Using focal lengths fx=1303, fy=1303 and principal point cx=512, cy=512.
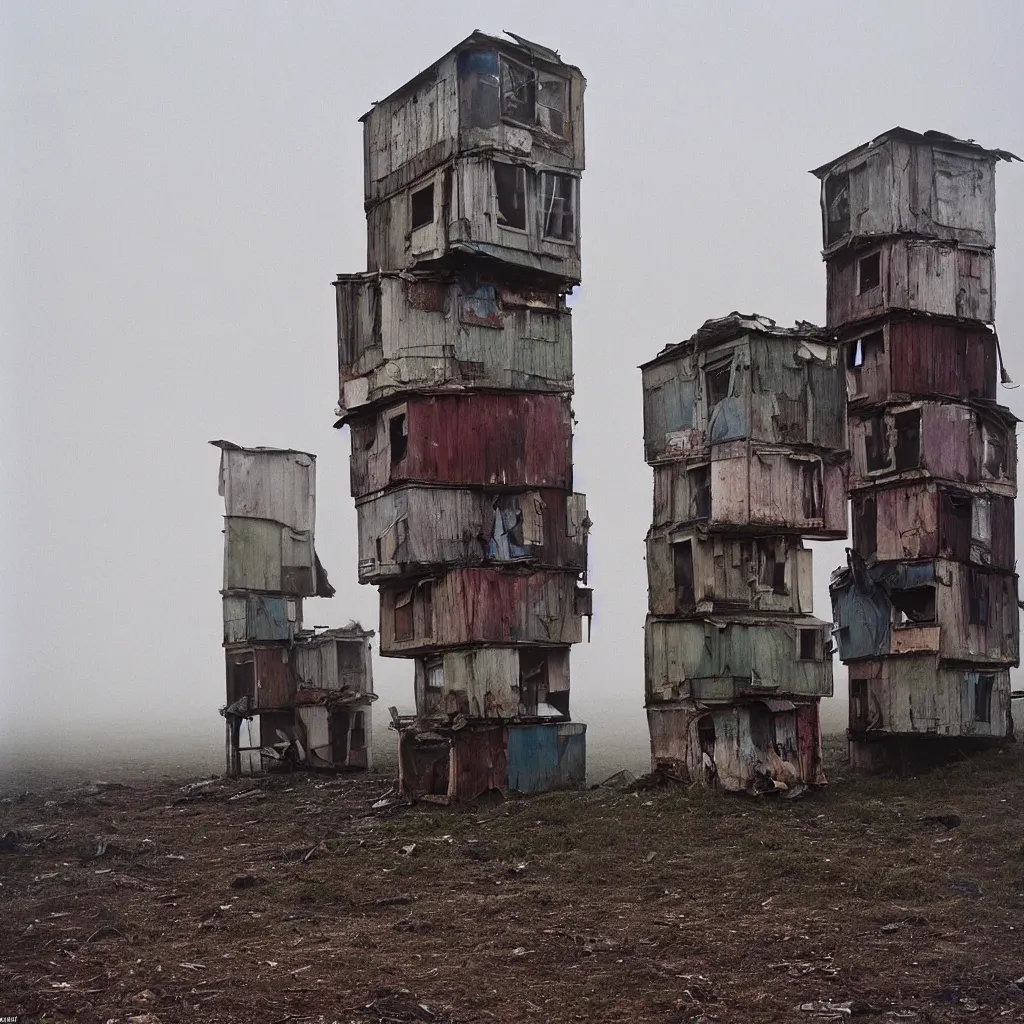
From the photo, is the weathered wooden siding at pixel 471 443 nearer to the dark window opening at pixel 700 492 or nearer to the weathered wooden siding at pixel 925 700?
the dark window opening at pixel 700 492

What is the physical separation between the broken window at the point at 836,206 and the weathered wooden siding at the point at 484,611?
552 inches

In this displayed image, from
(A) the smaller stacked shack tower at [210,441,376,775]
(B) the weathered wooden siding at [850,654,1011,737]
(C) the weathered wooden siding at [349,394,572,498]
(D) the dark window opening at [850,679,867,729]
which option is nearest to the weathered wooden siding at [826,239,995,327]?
(C) the weathered wooden siding at [349,394,572,498]

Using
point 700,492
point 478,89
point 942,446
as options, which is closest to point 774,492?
point 700,492

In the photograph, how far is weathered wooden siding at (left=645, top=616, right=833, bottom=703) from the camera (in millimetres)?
32344

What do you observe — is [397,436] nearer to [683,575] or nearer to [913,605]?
[683,575]

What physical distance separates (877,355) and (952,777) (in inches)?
494

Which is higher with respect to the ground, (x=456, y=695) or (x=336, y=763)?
(x=456, y=695)

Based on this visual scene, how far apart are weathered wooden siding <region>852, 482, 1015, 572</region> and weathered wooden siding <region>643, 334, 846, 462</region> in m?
4.52

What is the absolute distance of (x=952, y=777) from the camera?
33.6 meters

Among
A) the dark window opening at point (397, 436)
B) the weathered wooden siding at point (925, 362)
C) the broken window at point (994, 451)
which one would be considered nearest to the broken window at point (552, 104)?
the dark window opening at point (397, 436)

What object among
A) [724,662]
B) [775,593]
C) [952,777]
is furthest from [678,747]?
[952,777]

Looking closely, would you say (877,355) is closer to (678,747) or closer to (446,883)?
(678,747)

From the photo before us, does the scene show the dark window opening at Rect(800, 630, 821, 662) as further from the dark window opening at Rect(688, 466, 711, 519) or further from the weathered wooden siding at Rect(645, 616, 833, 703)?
the dark window opening at Rect(688, 466, 711, 519)

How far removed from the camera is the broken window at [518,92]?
117ft
